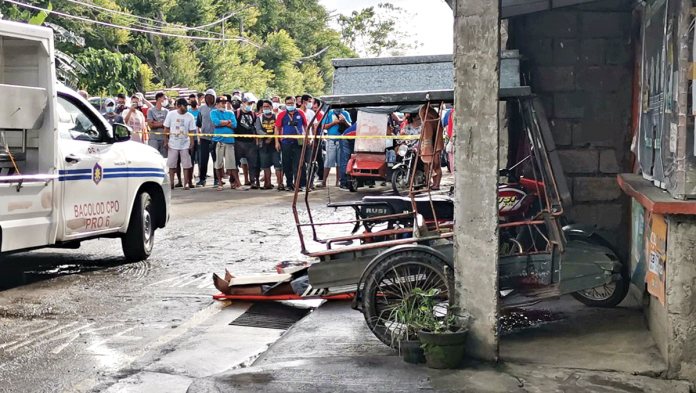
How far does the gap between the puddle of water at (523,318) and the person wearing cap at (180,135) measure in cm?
1331

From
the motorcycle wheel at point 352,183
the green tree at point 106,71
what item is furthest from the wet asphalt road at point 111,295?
the green tree at point 106,71

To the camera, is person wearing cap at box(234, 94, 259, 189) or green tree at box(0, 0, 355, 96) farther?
green tree at box(0, 0, 355, 96)

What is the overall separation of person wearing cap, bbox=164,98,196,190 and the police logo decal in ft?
32.9

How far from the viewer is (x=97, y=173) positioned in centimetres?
1049

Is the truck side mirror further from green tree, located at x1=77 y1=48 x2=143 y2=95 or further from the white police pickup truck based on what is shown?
green tree, located at x1=77 y1=48 x2=143 y2=95

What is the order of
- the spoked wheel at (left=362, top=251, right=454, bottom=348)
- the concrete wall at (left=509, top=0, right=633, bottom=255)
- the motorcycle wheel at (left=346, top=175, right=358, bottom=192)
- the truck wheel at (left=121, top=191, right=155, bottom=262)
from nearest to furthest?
the spoked wheel at (left=362, top=251, right=454, bottom=348), the concrete wall at (left=509, top=0, right=633, bottom=255), the truck wheel at (left=121, top=191, right=155, bottom=262), the motorcycle wheel at (left=346, top=175, right=358, bottom=192)

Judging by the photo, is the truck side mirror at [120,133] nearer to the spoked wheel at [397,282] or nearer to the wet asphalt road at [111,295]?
the wet asphalt road at [111,295]

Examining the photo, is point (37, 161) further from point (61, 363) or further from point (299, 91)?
point (299, 91)

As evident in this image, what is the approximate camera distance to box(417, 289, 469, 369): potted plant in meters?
6.14

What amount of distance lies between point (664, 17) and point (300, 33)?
67.2m

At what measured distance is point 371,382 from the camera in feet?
19.6

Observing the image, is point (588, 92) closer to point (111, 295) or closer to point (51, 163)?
point (111, 295)

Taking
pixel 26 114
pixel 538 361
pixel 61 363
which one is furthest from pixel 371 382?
pixel 26 114

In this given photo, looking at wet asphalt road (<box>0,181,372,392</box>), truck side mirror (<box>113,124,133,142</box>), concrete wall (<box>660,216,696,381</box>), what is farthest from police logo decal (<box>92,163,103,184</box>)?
concrete wall (<box>660,216,696,381</box>)
